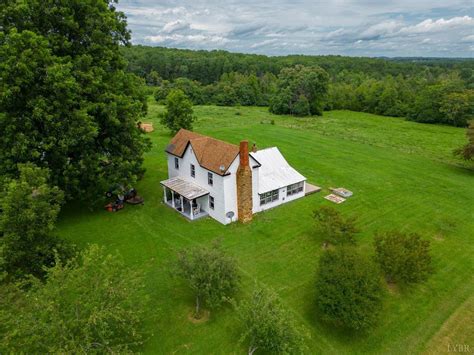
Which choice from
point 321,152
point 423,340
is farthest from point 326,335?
point 321,152

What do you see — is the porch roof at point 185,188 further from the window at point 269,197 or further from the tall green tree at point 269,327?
the tall green tree at point 269,327

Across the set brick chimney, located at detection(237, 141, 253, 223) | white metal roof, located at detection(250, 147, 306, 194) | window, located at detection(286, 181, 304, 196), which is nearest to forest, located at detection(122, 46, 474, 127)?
white metal roof, located at detection(250, 147, 306, 194)

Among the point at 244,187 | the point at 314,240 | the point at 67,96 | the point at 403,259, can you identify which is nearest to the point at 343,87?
the point at 244,187

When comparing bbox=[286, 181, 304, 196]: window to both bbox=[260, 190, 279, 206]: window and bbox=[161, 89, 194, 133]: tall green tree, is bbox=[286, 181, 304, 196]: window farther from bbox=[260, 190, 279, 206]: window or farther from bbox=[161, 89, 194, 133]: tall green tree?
bbox=[161, 89, 194, 133]: tall green tree

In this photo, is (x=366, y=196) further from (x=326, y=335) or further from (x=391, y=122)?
(x=391, y=122)

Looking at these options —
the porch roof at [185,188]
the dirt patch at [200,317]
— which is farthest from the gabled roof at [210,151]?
the dirt patch at [200,317]

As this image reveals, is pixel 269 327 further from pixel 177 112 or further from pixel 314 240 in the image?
pixel 177 112
